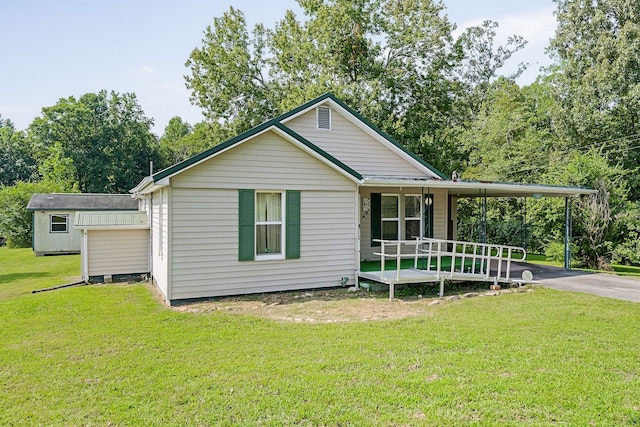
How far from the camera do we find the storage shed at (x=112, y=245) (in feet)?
37.0

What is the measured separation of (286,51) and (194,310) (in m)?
20.3

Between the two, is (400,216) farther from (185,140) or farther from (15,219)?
(185,140)

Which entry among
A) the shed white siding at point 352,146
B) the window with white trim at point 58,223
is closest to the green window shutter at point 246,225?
the shed white siding at point 352,146

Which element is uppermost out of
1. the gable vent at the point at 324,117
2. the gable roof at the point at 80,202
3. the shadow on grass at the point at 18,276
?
the gable vent at the point at 324,117

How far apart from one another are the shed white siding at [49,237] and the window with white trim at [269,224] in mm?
15003

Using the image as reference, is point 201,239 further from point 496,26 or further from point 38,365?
point 496,26

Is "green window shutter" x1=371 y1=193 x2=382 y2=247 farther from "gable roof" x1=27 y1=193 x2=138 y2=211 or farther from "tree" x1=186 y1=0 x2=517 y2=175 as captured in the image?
"gable roof" x1=27 y1=193 x2=138 y2=211

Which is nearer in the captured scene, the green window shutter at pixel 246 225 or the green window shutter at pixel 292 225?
the green window shutter at pixel 246 225

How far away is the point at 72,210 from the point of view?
20344 millimetres

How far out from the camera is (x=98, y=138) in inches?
1575

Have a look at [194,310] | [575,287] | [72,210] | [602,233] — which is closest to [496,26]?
[602,233]

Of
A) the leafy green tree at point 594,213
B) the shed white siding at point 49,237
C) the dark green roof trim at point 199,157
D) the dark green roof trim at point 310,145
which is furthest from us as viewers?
the shed white siding at point 49,237

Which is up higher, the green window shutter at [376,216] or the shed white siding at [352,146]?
the shed white siding at [352,146]

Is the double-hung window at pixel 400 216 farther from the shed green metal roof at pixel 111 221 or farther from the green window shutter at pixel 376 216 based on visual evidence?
the shed green metal roof at pixel 111 221
